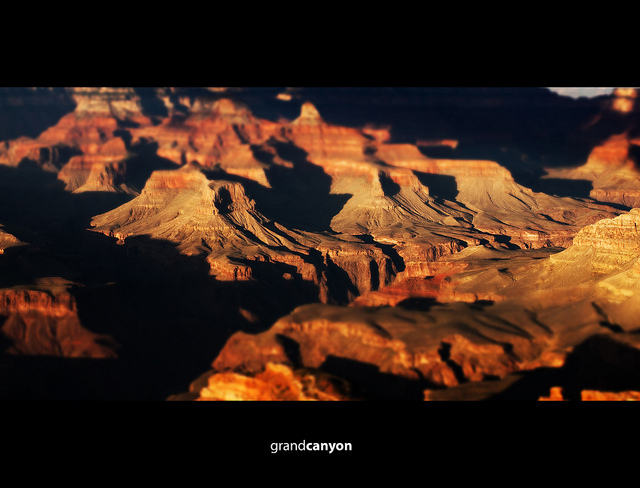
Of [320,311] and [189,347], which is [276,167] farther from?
[320,311]

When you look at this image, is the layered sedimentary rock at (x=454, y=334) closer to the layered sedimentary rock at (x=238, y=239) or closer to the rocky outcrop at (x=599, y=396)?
the rocky outcrop at (x=599, y=396)

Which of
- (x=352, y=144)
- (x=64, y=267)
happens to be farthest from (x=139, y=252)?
(x=352, y=144)

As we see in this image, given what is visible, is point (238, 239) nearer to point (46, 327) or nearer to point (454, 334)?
point (46, 327)

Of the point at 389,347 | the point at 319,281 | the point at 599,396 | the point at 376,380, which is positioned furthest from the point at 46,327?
the point at 599,396

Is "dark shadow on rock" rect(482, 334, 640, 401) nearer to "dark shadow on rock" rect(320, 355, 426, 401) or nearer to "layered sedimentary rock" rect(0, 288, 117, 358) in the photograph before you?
"dark shadow on rock" rect(320, 355, 426, 401)

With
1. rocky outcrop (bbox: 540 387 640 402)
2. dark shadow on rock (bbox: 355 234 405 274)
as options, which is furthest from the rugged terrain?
rocky outcrop (bbox: 540 387 640 402)
